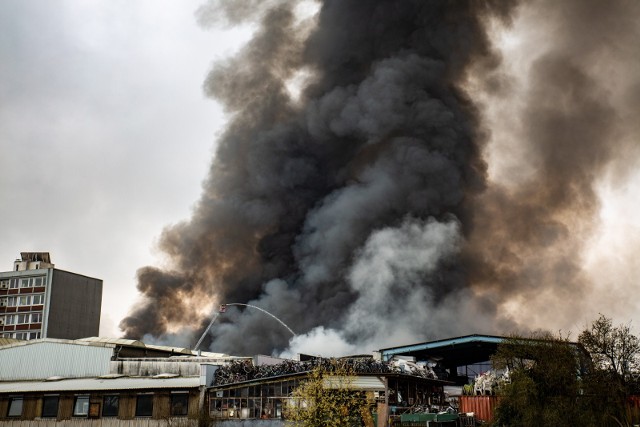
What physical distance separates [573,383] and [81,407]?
114 feet

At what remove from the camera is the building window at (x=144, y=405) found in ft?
157

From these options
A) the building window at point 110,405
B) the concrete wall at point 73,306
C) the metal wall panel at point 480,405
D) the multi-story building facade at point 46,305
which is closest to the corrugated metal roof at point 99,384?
the building window at point 110,405

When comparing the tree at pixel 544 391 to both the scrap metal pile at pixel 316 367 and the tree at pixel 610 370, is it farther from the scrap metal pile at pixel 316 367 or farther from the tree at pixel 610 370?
the scrap metal pile at pixel 316 367

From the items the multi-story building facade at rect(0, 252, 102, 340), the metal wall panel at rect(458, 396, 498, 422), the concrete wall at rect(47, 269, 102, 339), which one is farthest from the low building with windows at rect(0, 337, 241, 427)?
the concrete wall at rect(47, 269, 102, 339)

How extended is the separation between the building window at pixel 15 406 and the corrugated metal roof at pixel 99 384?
771 mm

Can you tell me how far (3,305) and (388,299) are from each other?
52.4 m

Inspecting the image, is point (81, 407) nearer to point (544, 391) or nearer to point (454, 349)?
point (454, 349)

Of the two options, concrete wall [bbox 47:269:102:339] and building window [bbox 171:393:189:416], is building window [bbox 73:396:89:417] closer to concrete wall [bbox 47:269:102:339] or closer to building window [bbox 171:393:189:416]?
building window [bbox 171:393:189:416]

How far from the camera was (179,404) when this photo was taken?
Result: 47719 mm

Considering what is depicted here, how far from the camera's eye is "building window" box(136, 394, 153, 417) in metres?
48.0

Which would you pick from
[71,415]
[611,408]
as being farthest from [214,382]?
[611,408]

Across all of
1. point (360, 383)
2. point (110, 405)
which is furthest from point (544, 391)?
point (110, 405)

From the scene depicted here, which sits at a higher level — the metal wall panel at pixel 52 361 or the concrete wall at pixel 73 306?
the concrete wall at pixel 73 306

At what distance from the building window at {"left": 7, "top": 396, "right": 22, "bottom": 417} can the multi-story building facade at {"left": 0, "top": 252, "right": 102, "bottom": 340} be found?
1437 inches
